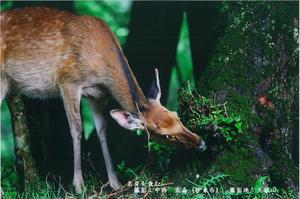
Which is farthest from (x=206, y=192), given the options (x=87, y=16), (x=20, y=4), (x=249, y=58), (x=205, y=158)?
(x=20, y=4)

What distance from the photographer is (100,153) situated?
8.16 metres

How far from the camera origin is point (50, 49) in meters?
7.91

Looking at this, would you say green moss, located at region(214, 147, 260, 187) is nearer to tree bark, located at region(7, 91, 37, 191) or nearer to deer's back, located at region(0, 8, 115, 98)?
deer's back, located at region(0, 8, 115, 98)

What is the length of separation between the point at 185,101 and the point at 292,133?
4.80ft

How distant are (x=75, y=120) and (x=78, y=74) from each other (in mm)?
538

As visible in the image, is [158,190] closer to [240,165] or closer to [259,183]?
[240,165]

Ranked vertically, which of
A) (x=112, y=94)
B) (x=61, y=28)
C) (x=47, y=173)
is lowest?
(x=47, y=173)

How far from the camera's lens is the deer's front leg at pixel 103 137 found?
795cm

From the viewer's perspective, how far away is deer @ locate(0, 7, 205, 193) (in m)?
7.68

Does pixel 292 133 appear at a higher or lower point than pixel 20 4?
lower

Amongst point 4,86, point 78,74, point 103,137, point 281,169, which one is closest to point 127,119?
point 103,137

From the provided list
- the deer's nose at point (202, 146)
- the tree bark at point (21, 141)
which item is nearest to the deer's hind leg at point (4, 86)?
the tree bark at point (21, 141)

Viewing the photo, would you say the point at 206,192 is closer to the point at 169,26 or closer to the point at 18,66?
the point at 169,26

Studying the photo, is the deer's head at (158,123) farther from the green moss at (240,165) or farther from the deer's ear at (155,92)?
the green moss at (240,165)
